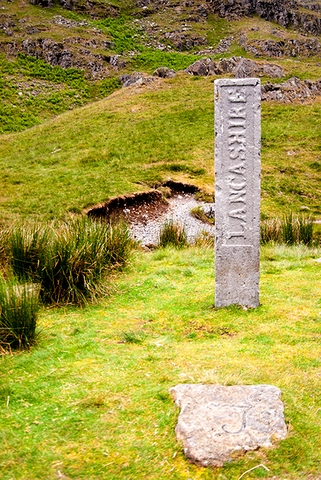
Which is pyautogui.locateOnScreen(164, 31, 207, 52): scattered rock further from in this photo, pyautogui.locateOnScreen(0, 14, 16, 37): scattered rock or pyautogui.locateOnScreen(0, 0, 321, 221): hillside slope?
pyautogui.locateOnScreen(0, 14, 16, 37): scattered rock

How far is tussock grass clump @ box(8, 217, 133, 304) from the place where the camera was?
21.2 ft

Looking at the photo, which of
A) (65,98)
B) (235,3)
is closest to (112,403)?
(65,98)

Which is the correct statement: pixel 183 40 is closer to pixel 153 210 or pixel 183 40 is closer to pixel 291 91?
pixel 291 91

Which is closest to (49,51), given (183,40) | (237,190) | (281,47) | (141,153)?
(183,40)

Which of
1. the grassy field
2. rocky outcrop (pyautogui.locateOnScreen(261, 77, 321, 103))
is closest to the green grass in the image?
the grassy field

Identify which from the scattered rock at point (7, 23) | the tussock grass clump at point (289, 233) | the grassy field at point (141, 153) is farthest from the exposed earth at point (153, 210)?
the scattered rock at point (7, 23)

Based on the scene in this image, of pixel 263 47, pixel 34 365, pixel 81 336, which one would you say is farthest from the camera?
pixel 263 47

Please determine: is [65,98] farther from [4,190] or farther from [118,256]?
[118,256]

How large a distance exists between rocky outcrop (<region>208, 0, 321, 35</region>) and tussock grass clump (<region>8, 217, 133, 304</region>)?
6508 centimetres

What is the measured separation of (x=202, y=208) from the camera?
675 inches

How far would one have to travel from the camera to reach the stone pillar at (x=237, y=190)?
5.86 meters

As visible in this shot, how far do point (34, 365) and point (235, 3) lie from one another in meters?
A: 71.1

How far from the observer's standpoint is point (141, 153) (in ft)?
72.4

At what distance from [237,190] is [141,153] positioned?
16492 mm
